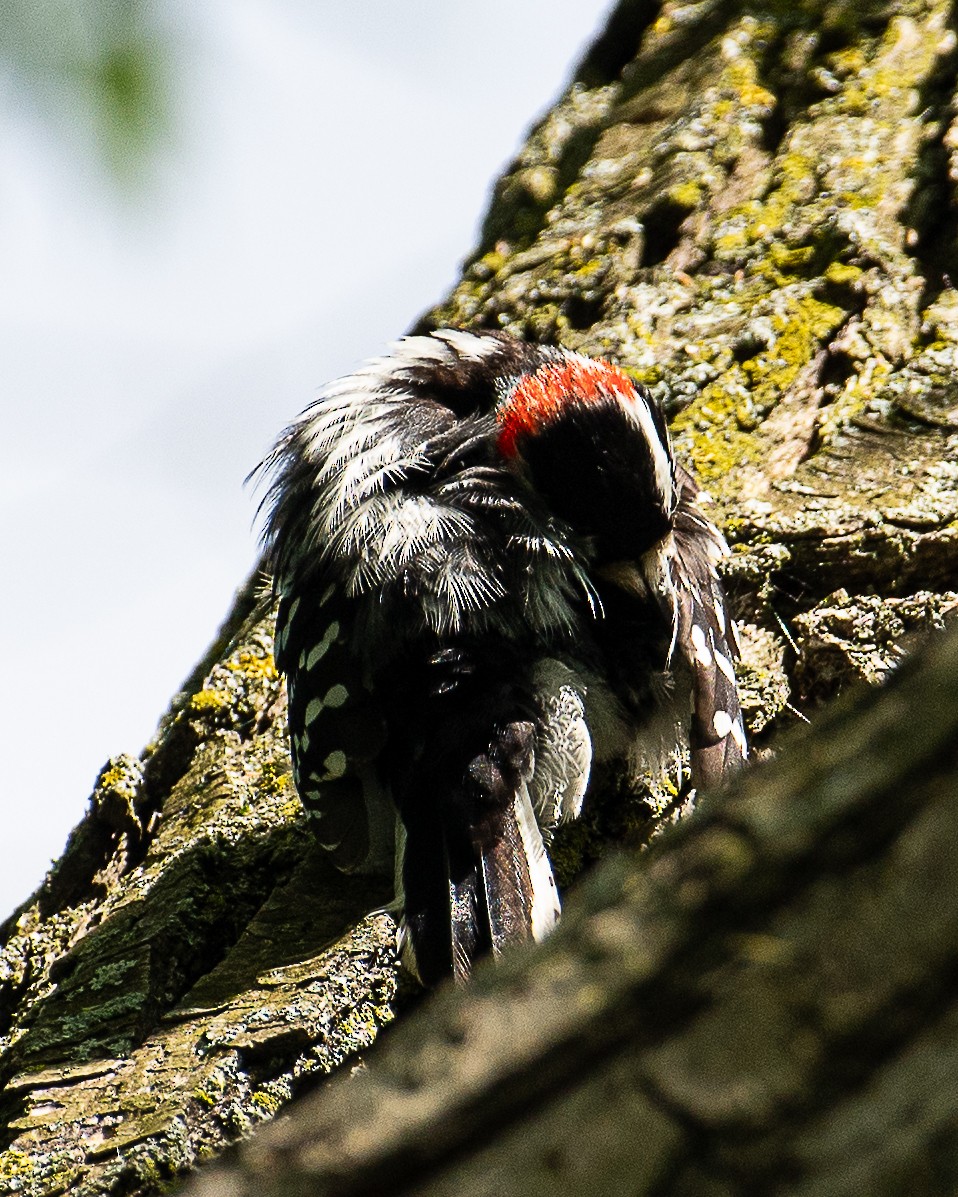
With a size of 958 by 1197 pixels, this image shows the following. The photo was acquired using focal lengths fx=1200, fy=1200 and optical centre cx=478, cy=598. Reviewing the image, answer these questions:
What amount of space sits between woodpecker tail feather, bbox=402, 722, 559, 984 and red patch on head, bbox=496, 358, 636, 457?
0.71 metres

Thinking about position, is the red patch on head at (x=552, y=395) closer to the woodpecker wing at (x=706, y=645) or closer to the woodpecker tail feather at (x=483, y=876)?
the woodpecker wing at (x=706, y=645)

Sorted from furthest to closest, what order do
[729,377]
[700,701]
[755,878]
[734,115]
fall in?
[734,115] < [729,377] < [700,701] < [755,878]

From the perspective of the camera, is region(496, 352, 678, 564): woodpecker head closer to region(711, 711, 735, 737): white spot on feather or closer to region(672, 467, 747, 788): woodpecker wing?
region(672, 467, 747, 788): woodpecker wing

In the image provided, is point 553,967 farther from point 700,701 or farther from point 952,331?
point 952,331

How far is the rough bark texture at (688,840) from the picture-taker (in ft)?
2.09

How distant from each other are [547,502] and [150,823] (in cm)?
119

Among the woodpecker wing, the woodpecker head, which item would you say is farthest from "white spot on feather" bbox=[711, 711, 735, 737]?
the woodpecker head

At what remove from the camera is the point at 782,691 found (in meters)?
2.66

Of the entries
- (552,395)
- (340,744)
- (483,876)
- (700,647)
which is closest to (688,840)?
(483,876)

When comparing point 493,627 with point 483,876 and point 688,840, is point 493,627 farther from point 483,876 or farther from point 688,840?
point 688,840

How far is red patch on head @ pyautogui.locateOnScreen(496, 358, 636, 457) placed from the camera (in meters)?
2.70

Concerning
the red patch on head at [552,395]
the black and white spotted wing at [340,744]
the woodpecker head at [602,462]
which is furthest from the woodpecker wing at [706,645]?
the black and white spotted wing at [340,744]

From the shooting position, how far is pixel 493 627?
8.23 feet

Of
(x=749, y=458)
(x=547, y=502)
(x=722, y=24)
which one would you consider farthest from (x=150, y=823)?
(x=722, y=24)
